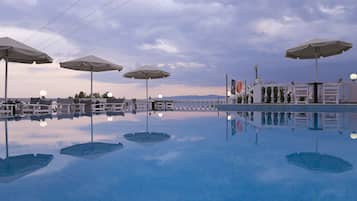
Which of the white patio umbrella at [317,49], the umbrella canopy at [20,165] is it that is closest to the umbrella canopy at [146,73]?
the white patio umbrella at [317,49]

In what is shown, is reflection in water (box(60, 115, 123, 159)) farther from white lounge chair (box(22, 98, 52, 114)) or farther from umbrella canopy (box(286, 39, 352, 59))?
umbrella canopy (box(286, 39, 352, 59))

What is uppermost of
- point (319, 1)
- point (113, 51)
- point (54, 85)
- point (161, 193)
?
point (319, 1)

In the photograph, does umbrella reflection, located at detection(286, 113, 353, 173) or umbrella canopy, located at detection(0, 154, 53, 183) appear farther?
umbrella reflection, located at detection(286, 113, 353, 173)

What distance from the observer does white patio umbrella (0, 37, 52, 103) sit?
8041mm

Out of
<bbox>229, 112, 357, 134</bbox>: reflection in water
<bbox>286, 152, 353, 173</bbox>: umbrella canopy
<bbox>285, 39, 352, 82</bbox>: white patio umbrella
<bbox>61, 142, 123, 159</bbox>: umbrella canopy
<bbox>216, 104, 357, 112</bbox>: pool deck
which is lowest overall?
<bbox>286, 152, 353, 173</bbox>: umbrella canopy

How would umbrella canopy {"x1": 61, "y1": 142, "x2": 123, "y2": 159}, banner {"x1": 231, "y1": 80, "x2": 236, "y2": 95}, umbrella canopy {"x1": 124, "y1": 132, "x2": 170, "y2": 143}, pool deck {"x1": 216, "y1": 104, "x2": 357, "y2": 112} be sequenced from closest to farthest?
umbrella canopy {"x1": 61, "y1": 142, "x2": 123, "y2": 159} < umbrella canopy {"x1": 124, "y1": 132, "x2": 170, "y2": 143} < pool deck {"x1": 216, "y1": 104, "x2": 357, "y2": 112} < banner {"x1": 231, "y1": 80, "x2": 236, "y2": 95}

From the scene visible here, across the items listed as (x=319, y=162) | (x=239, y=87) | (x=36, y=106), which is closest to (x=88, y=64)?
(x=36, y=106)

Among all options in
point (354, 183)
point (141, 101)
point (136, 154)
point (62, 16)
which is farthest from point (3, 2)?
point (354, 183)

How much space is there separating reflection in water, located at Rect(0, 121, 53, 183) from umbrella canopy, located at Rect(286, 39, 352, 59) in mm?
9217

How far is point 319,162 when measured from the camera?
3.73 m

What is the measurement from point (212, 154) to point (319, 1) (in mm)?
11806

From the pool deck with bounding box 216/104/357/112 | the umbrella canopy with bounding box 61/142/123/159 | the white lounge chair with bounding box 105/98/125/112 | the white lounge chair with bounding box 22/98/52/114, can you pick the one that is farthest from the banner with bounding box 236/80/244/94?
the umbrella canopy with bounding box 61/142/123/159

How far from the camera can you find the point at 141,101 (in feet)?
54.3

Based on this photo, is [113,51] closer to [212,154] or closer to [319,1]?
[319,1]
